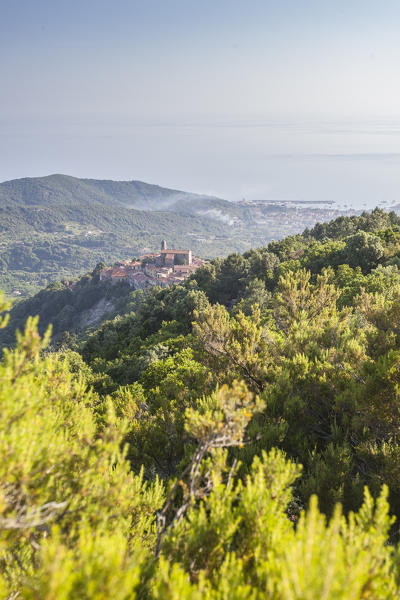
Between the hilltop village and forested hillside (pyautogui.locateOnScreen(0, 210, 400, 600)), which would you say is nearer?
forested hillside (pyautogui.locateOnScreen(0, 210, 400, 600))

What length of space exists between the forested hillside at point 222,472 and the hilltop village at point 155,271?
326 ft

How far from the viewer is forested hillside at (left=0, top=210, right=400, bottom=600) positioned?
394cm

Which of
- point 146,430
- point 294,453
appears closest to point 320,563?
point 294,453

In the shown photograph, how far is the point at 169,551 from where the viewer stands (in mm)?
5312

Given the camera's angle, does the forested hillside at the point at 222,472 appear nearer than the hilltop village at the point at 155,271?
Yes

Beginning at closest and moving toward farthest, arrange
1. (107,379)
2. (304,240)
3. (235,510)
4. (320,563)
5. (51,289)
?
(320,563) < (235,510) < (107,379) < (304,240) < (51,289)

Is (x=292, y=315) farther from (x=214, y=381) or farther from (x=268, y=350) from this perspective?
(x=214, y=381)

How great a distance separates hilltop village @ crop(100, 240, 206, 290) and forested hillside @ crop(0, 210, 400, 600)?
9924 cm

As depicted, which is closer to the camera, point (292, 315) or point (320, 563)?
point (320, 563)

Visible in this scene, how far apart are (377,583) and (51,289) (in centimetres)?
14100

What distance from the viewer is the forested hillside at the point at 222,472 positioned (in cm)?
394

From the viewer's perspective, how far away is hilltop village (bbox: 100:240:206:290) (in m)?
119

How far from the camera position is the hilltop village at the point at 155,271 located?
391 feet

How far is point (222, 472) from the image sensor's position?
8234 mm
